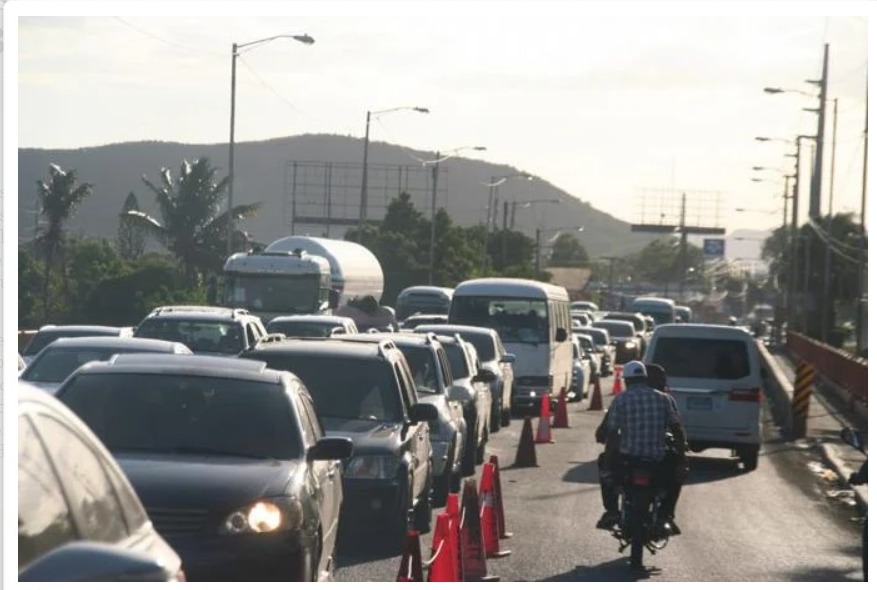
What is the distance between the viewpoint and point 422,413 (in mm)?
15438

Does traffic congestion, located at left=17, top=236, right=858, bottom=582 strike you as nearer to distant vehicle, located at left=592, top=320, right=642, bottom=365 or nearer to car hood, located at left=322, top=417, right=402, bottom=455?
car hood, located at left=322, top=417, right=402, bottom=455

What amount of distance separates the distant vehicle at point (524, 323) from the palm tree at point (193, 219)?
129 ft

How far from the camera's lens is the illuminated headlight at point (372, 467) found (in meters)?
14.8

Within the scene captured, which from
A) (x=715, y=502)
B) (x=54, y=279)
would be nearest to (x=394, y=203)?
(x=54, y=279)

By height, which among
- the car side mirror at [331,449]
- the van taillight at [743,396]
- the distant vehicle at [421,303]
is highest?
the car side mirror at [331,449]

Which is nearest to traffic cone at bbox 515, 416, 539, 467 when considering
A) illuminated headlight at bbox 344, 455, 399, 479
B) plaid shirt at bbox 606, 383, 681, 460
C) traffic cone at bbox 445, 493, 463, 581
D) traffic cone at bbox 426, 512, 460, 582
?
plaid shirt at bbox 606, 383, 681, 460

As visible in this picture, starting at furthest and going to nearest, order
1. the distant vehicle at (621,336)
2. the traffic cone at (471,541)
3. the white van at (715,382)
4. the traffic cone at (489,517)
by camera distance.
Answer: the distant vehicle at (621,336) < the white van at (715,382) < the traffic cone at (489,517) < the traffic cone at (471,541)

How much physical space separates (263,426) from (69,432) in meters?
5.61

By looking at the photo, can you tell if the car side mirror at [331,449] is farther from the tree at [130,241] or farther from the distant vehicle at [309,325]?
the tree at [130,241]

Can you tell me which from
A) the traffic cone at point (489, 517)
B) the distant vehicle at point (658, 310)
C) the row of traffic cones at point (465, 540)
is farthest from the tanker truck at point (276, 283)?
the distant vehicle at point (658, 310)

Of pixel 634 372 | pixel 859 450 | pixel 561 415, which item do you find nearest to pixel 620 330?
pixel 561 415

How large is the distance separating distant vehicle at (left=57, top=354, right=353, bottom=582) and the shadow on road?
2.45 m

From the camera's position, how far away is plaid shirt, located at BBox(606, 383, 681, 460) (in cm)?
1484

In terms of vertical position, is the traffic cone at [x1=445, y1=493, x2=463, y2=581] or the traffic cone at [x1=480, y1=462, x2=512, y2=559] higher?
the traffic cone at [x1=445, y1=493, x2=463, y2=581]
